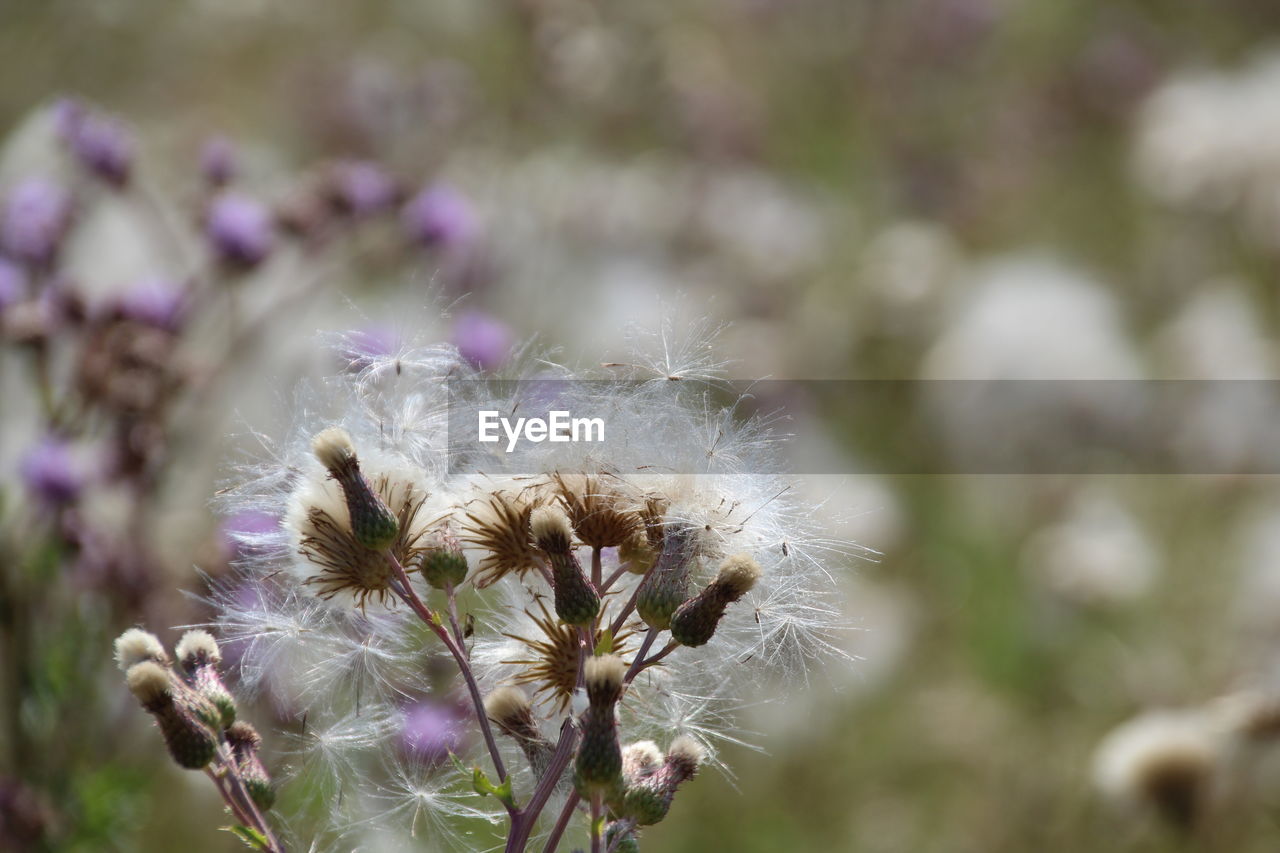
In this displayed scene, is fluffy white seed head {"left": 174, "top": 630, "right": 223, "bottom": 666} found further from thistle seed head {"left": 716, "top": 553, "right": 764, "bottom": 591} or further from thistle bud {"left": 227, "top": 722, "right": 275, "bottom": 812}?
thistle seed head {"left": 716, "top": 553, "right": 764, "bottom": 591}

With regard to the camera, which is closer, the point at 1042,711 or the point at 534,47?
the point at 1042,711

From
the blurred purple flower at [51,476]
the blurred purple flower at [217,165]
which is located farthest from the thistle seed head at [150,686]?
the blurred purple flower at [217,165]

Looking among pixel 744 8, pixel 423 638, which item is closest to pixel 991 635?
pixel 423 638

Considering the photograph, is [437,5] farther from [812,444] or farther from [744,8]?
[812,444]

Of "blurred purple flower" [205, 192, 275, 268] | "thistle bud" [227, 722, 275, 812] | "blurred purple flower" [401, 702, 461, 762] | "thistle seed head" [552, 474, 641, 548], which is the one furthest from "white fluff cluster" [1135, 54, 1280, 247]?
"thistle bud" [227, 722, 275, 812]

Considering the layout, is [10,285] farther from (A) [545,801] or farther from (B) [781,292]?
(B) [781,292]
